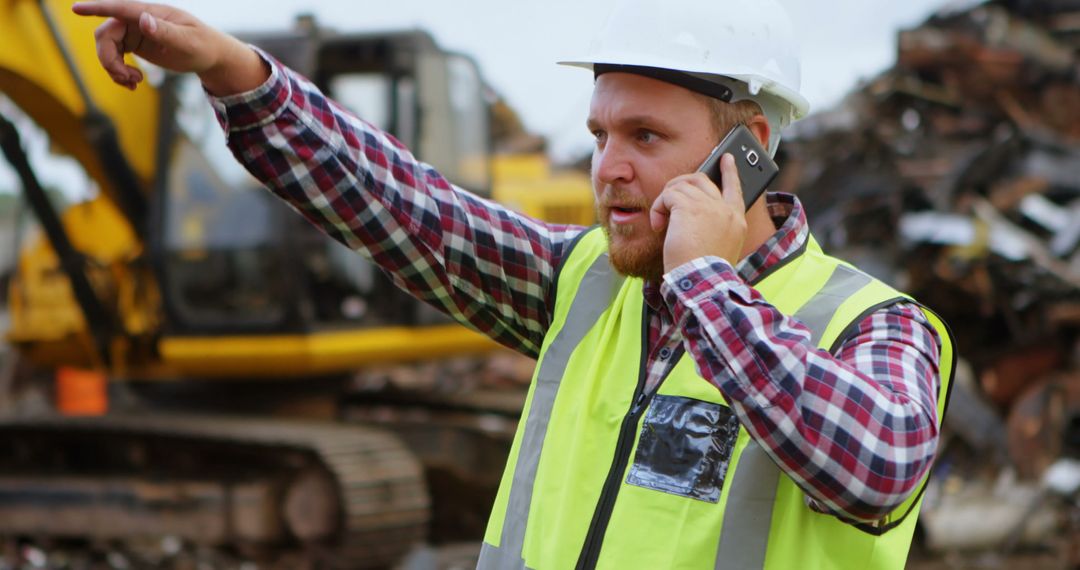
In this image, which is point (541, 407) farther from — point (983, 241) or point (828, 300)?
point (983, 241)

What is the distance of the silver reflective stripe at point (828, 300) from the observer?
1840 millimetres

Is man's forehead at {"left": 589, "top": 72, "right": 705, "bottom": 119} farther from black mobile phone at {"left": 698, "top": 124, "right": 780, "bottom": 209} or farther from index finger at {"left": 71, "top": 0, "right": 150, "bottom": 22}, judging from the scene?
index finger at {"left": 71, "top": 0, "right": 150, "bottom": 22}

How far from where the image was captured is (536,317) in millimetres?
2240

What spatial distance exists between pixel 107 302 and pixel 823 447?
21.7 ft

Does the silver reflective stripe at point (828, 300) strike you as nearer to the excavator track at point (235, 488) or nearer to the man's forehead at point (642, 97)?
the man's forehead at point (642, 97)

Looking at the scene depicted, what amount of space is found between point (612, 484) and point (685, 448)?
0.12 m

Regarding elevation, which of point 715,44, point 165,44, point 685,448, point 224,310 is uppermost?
point 715,44

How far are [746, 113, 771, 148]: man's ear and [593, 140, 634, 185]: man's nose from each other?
0.67 ft

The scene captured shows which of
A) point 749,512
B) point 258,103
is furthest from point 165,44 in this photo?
point 749,512

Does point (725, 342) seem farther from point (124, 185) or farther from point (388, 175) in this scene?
point (124, 185)

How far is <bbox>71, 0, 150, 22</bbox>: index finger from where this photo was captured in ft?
5.87

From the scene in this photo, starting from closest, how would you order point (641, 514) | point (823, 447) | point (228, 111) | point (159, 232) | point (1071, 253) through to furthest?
point (823, 447) → point (641, 514) → point (228, 111) → point (159, 232) → point (1071, 253)

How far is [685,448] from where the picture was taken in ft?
5.95

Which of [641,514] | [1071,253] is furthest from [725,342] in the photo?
[1071,253]
